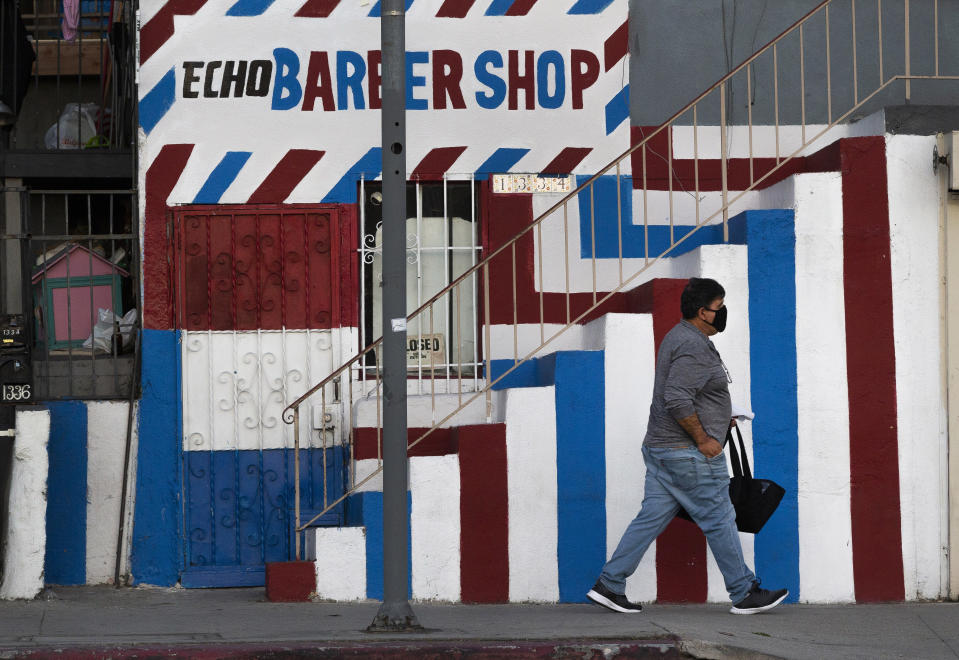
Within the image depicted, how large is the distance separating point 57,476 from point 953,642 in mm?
6091

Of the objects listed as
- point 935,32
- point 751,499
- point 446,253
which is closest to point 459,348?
point 446,253

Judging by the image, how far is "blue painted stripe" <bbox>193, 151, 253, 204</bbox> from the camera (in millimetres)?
9734

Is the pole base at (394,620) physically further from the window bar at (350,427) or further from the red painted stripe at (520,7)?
the red painted stripe at (520,7)

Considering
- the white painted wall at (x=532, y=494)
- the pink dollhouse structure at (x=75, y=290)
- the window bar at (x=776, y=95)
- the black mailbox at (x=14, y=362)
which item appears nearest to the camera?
the white painted wall at (x=532, y=494)

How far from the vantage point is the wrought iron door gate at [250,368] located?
9.61 metres

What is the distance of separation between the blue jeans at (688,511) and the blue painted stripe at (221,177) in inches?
153

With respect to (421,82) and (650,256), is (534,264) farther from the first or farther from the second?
(421,82)

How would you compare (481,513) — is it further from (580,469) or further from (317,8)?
(317,8)

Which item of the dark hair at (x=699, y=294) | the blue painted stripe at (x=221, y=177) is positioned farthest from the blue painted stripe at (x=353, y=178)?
the dark hair at (x=699, y=294)

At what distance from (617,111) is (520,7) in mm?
1076

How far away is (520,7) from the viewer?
1003 centimetres

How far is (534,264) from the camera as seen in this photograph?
32.2 ft

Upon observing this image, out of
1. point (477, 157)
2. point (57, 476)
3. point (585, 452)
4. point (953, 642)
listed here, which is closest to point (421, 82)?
point (477, 157)

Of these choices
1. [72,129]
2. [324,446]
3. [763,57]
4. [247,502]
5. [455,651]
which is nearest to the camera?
[455,651]
